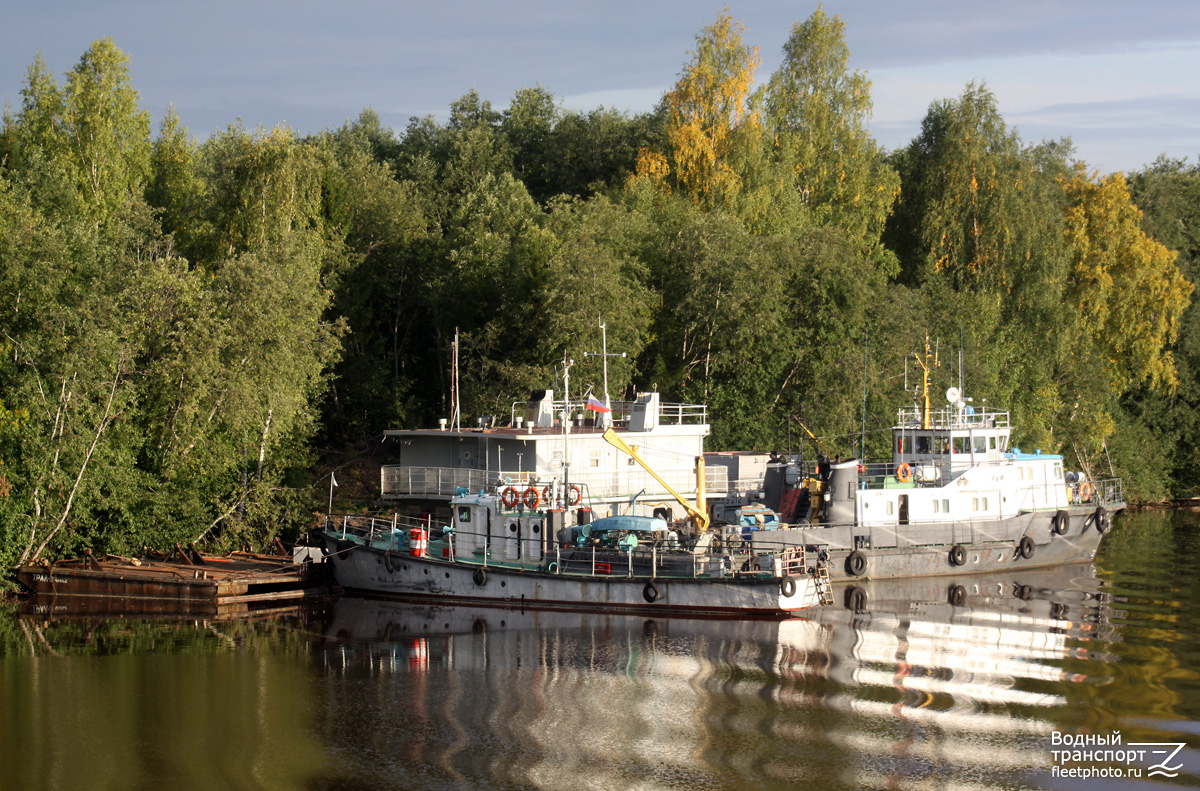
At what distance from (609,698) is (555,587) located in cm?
859

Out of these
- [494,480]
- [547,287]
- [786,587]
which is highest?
[547,287]

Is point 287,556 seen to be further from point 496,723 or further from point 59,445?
point 496,723

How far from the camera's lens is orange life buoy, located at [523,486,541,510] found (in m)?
31.7

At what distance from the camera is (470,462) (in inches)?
1438

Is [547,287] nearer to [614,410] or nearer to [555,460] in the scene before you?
[614,410]

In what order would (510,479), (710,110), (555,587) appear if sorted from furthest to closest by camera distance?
(710,110) < (510,479) < (555,587)

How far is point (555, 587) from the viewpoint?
30.8 m

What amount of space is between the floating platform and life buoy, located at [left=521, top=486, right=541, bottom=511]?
7354 millimetres

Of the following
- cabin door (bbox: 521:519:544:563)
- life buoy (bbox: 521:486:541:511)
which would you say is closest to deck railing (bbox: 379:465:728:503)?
life buoy (bbox: 521:486:541:511)

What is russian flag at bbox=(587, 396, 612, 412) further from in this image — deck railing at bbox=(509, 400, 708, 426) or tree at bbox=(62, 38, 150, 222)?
tree at bbox=(62, 38, 150, 222)

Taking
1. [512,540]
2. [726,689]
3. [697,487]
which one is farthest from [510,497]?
[726,689]

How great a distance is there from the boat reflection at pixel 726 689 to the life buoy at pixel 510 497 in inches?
124

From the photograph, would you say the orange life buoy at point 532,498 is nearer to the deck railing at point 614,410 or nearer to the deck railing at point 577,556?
the deck railing at point 577,556

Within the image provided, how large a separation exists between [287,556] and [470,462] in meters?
6.45
